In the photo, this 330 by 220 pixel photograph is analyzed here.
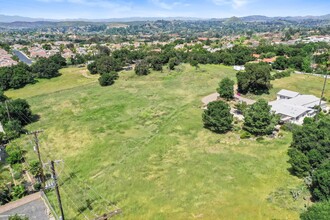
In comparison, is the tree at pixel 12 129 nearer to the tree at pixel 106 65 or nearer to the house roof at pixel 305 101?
the tree at pixel 106 65

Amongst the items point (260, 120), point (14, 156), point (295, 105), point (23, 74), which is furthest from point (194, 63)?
point (14, 156)

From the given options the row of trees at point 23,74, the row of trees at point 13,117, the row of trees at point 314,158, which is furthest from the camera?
the row of trees at point 23,74

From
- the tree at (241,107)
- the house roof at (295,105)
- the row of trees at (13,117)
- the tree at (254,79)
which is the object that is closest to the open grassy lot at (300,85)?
the tree at (254,79)

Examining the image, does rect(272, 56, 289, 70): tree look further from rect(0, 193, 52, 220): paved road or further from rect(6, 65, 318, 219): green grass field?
rect(0, 193, 52, 220): paved road

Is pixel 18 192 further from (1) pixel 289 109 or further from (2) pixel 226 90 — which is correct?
(1) pixel 289 109

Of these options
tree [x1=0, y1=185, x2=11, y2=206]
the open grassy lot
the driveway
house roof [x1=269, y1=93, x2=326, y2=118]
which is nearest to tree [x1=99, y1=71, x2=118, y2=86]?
the driveway

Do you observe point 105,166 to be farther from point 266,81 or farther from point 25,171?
point 266,81
